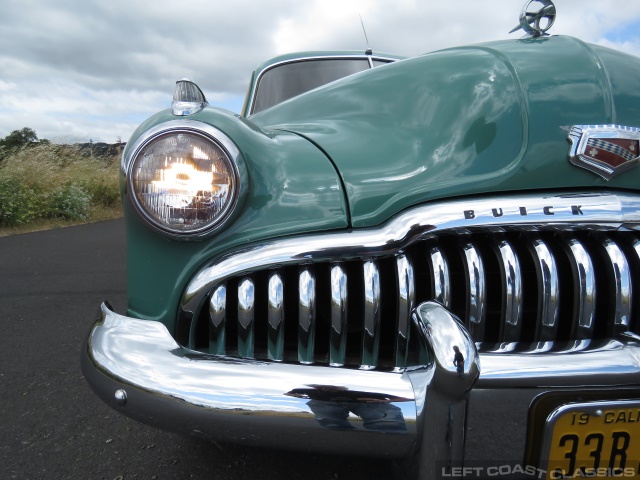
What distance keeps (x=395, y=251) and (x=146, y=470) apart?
1.10 metres

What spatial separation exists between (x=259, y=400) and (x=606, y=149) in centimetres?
99

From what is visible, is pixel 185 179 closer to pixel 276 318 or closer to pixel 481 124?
pixel 276 318

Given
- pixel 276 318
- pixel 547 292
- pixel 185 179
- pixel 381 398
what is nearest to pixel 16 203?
pixel 185 179

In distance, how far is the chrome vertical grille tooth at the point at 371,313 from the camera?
1155 millimetres

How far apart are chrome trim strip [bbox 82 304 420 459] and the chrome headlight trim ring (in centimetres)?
28

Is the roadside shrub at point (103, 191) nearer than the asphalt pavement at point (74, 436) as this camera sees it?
No

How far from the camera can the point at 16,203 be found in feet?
23.5

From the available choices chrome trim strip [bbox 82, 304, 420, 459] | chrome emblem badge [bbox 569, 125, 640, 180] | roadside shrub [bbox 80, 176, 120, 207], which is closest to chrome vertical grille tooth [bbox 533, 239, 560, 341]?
chrome emblem badge [bbox 569, 125, 640, 180]

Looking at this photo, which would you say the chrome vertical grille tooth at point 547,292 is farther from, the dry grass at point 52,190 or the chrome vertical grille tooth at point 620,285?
the dry grass at point 52,190

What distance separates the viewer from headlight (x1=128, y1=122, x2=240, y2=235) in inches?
46.1

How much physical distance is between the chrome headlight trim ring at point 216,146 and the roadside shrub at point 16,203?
22.5 ft

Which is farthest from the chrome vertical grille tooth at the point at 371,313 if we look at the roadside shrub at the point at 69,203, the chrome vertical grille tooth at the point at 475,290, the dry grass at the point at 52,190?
the roadside shrub at the point at 69,203

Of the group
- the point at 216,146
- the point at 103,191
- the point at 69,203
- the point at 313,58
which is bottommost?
the point at 69,203

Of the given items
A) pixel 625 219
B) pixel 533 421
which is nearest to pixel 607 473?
pixel 533 421
